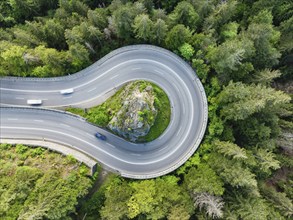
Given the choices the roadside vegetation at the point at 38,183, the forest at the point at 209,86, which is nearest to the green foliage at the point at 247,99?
the forest at the point at 209,86

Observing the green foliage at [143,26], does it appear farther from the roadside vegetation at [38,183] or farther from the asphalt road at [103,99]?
the roadside vegetation at [38,183]

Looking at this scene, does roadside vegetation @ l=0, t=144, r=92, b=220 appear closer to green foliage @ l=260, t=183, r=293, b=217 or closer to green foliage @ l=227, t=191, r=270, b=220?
green foliage @ l=227, t=191, r=270, b=220

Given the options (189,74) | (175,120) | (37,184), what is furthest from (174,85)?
(37,184)

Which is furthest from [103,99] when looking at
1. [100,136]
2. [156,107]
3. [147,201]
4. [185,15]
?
[185,15]

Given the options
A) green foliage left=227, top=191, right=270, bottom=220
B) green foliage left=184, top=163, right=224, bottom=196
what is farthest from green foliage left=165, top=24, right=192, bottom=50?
green foliage left=227, top=191, right=270, bottom=220

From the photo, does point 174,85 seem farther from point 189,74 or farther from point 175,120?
point 175,120

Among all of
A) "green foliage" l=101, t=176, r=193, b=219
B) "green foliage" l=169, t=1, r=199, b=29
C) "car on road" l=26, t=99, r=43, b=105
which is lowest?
"green foliage" l=101, t=176, r=193, b=219
